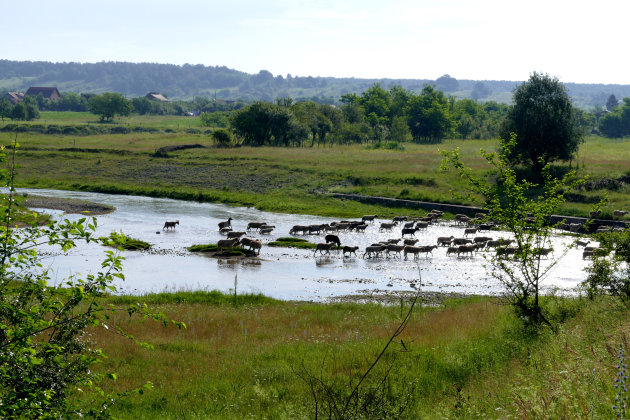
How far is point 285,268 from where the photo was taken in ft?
113

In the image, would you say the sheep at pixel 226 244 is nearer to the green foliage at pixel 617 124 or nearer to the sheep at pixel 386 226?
the sheep at pixel 386 226

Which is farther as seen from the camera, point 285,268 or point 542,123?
point 542,123

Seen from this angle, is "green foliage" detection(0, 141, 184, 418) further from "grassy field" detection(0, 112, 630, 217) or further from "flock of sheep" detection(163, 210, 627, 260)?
"grassy field" detection(0, 112, 630, 217)

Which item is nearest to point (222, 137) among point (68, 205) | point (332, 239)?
point (68, 205)

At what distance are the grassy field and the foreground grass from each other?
34.2 meters

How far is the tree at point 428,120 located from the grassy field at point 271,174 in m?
36.2

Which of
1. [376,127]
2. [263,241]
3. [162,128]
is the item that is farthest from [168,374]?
[162,128]

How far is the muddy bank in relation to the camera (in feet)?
173

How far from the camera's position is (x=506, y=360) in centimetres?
1480

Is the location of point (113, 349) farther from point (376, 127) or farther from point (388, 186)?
point (376, 127)

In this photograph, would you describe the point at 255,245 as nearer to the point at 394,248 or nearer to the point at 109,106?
the point at 394,248

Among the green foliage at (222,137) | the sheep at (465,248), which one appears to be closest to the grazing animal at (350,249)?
the sheep at (465,248)

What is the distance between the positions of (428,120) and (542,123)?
237ft

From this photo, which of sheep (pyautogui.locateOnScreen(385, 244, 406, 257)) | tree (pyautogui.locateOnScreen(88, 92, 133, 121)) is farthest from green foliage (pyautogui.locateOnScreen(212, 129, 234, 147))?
tree (pyautogui.locateOnScreen(88, 92, 133, 121))
